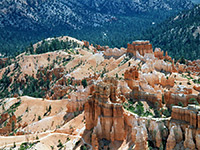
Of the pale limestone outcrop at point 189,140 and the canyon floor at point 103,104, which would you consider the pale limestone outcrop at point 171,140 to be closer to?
the canyon floor at point 103,104

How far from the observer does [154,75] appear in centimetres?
7688

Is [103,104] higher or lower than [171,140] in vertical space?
higher

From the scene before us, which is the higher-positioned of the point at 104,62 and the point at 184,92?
the point at 104,62

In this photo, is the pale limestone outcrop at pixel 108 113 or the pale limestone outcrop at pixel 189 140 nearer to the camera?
the pale limestone outcrop at pixel 189 140

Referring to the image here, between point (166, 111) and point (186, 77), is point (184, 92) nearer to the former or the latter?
point (166, 111)

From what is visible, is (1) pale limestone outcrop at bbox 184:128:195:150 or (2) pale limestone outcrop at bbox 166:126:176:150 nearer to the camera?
(1) pale limestone outcrop at bbox 184:128:195:150

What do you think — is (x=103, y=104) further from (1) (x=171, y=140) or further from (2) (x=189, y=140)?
(2) (x=189, y=140)

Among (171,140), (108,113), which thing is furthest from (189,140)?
(108,113)

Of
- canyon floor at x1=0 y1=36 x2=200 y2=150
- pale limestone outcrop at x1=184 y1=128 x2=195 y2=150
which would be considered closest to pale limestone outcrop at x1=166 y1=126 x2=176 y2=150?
canyon floor at x1=0 y1=36 x2=200 y2=150

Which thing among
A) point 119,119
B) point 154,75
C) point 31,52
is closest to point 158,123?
point 119,119

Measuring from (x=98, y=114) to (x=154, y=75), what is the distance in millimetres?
28151

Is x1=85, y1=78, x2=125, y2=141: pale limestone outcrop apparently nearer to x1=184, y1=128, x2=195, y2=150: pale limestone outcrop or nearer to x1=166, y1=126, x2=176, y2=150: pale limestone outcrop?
x1=166, y1=126, x2=176, y2=150: pale limestone outcrop

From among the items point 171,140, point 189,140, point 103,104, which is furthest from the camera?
point 103,104

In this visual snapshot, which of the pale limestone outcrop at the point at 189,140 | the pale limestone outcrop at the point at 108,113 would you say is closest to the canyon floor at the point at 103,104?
the pale limestone outcrop at the point at 189,140
